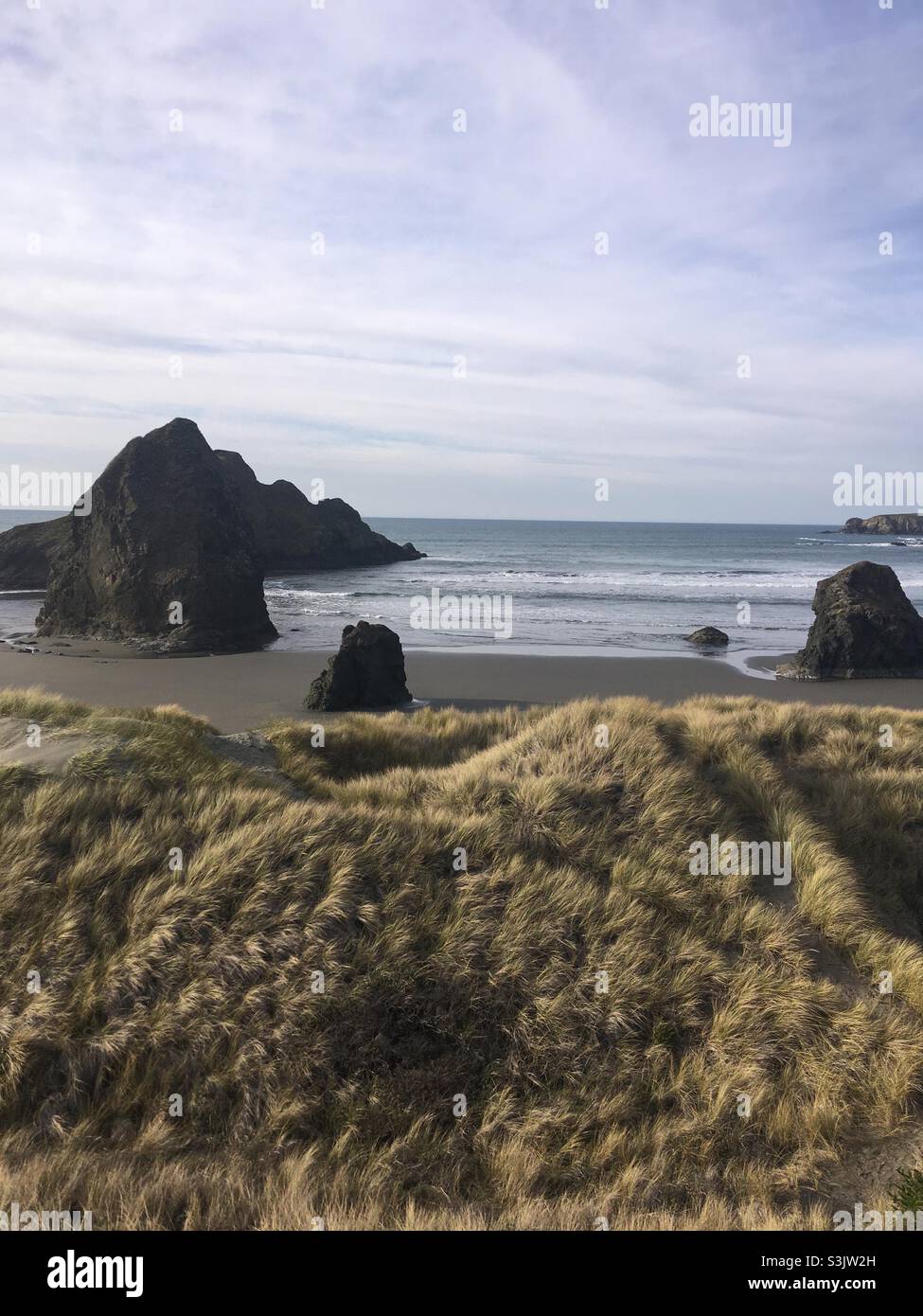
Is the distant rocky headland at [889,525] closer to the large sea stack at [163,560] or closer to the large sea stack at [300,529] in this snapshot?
the large sea stack at [300,529]

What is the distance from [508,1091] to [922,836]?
19.2 ft

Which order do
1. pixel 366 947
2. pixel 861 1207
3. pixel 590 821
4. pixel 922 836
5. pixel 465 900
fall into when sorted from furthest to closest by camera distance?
1. pixel 922 836
2. pixel 590 821
3. pixel 465 900
4. pixel 366 947
5. pixel 861 1207

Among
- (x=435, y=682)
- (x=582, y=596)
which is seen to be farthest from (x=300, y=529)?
(x=435, y=682)

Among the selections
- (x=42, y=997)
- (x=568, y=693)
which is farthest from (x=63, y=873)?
(x=568, y=693)

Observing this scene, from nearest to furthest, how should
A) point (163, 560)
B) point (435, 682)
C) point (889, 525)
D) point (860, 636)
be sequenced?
1. point (435, 682)
2. point (860, 636)
3. point (163, 560)
4. point (889, 525)

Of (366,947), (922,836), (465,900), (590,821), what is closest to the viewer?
(366,947)

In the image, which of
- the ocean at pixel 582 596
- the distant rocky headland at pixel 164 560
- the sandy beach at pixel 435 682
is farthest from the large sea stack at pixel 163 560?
the sandy beach at pixel 435 682

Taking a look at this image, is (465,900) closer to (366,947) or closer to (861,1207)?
(366,947)

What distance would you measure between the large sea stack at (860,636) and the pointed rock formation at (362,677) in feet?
36.3

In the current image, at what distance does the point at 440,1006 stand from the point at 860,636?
19.3 meters

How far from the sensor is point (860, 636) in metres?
21.5

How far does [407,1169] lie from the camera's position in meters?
4.73

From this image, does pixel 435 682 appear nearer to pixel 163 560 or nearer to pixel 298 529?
pixel 163 560

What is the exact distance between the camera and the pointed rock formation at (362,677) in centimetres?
1680
